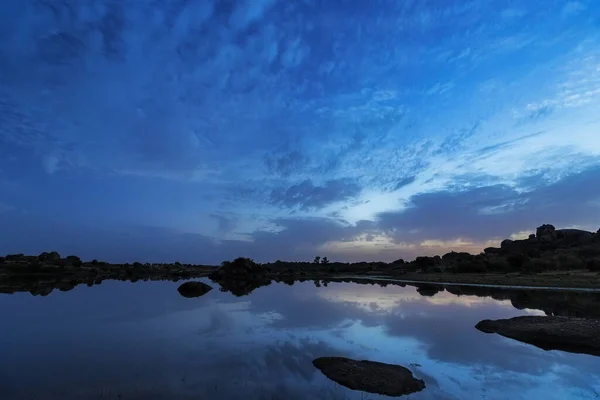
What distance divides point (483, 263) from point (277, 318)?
333 ft

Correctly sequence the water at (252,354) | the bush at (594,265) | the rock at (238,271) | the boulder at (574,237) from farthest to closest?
the boulder at (574,237)
the rock at (238,271)
the bush at (594,265)
the water at (252,354)

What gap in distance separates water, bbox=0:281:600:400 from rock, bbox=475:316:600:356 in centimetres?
141

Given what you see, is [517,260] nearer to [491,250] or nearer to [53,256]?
[491,250]

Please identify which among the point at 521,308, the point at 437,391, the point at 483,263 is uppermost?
the point at 483,263

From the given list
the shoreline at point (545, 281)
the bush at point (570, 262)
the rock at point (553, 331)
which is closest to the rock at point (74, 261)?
the shoreline at point (545, 281)

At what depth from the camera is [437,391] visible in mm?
17344

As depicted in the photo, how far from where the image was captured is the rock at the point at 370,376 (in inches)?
683

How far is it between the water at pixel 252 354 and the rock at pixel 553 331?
1405mm

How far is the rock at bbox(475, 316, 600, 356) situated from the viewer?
25.8m

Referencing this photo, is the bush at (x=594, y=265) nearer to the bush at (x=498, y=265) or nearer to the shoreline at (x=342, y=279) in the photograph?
the shoreline at (x=342, y=279)

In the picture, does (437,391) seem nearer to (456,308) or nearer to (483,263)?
(456,308)

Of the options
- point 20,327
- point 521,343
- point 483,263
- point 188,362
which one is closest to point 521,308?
point 521,343

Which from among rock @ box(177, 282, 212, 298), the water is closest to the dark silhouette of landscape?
rock @ box(177, 282, 212, 298)

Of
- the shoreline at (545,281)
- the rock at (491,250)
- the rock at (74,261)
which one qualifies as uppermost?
the rock at (491,250)
